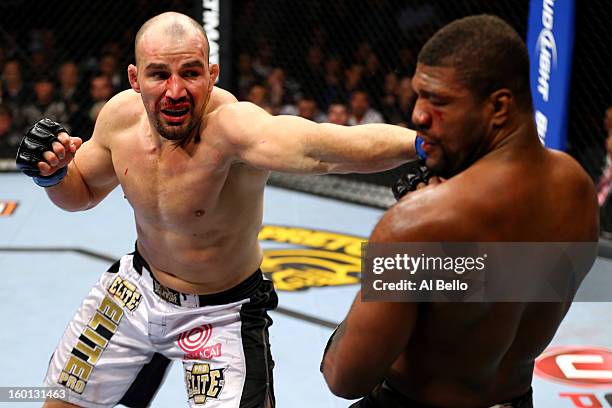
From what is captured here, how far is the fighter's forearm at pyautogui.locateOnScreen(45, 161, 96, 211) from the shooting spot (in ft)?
7.79

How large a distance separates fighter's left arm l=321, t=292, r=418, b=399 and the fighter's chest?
802 mm

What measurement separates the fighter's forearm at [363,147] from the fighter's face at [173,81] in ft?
1.23

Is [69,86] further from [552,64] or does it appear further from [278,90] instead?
[552,64]

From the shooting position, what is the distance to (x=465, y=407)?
1.54m

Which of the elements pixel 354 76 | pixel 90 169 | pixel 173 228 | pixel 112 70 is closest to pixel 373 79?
pixel 354 76

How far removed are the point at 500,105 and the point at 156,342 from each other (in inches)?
51.8

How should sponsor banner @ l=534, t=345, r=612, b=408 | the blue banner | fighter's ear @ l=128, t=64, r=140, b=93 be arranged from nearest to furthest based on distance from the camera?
1. fighter's ear @ l=128, t=64, r=140, b=93
2. sponsor banner @ l=534, t=345, r=612, b=408
3. the blue banner

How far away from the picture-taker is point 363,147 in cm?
191

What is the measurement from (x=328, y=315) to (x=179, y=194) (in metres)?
1.78

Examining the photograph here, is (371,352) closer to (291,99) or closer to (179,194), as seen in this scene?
(179,194)

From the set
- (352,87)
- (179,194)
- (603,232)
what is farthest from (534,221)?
(352,87)

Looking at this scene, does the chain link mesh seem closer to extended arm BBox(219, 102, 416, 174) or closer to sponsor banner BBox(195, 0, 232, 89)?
sponsor banner BBox(195, 0, 232, 89)

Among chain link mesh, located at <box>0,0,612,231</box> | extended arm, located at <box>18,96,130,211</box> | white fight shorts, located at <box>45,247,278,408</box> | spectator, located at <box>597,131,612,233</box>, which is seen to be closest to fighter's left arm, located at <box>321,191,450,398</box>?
white fight shorts, located at <box>45,247,278,408</box>

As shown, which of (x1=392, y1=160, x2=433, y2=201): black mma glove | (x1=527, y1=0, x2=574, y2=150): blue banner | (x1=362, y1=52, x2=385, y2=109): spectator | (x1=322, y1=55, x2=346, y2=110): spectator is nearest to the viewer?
(x1=392, y1=160, x2=433, y2=201): black mma glove
